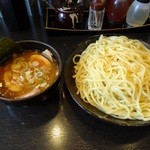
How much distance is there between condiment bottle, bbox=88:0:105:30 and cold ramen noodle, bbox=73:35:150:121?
0.23 metres

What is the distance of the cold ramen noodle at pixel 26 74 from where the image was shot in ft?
2.62

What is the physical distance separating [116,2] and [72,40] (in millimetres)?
310

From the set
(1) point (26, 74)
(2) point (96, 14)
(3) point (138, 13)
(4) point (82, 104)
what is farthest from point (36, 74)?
(3) point (138, 13)

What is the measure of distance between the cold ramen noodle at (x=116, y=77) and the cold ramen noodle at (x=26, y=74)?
0.12 meters

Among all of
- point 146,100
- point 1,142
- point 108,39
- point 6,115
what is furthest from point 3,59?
point 146,100

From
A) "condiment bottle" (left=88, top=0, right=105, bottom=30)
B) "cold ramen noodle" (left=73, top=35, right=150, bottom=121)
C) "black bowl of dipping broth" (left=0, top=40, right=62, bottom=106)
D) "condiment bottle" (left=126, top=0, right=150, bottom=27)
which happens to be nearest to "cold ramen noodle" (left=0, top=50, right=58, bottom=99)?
"black bowl of dipping broth" (left=0, top=40, right=62, bottom=106)

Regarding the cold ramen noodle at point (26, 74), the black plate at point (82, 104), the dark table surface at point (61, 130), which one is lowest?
the dark table surface at point (61, 130)

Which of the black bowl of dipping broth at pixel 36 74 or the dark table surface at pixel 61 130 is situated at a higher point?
the black bowl of dipping broth at pixel 36 74

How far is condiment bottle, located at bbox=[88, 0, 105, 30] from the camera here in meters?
1.09

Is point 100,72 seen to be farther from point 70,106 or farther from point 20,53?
point 20,53

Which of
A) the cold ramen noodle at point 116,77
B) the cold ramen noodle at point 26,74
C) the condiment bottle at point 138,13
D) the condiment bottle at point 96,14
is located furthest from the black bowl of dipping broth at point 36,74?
the condiment bottle at point 138,13

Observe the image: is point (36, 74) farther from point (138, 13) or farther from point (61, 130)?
point (138, 13)

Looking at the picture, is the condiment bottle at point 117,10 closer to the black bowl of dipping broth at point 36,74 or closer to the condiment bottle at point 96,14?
the condiment bottle at point 96,14

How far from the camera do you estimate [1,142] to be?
76 centimetres
